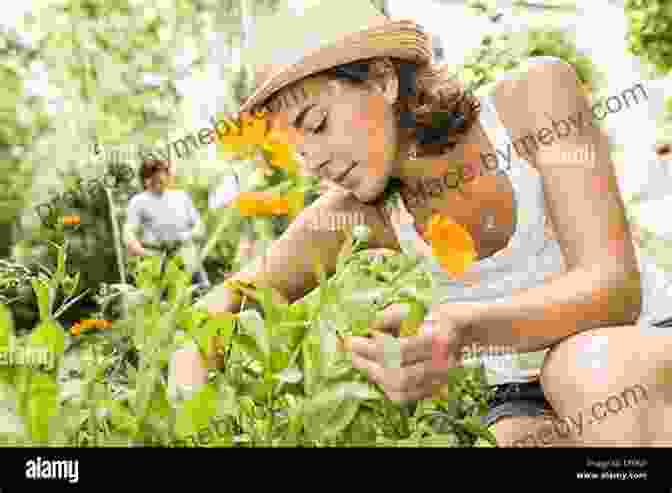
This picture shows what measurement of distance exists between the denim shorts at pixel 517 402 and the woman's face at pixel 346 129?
11.7 inches

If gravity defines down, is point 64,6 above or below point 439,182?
above

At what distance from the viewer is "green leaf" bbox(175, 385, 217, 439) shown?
855 millimetres

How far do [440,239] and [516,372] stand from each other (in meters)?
0.19

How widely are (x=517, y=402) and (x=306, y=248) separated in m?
0.33

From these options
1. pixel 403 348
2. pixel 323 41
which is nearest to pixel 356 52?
pixel 323 41

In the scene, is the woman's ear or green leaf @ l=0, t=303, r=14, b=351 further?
the woman's ear

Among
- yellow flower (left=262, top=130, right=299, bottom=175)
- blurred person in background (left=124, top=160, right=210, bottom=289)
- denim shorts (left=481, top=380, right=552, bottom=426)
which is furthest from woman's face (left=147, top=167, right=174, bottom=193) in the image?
denim shorts (left=481, top=380, right=552, bottom=426)

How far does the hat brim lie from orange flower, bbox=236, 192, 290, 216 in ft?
0.39

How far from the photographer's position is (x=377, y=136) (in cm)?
109

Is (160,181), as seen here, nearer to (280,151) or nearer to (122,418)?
(280,151)

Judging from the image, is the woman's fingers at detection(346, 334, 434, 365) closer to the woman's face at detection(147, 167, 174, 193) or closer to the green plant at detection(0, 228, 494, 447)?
the green plant at detection(0, 228, 494, 447)

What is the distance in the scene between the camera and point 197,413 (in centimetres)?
86
